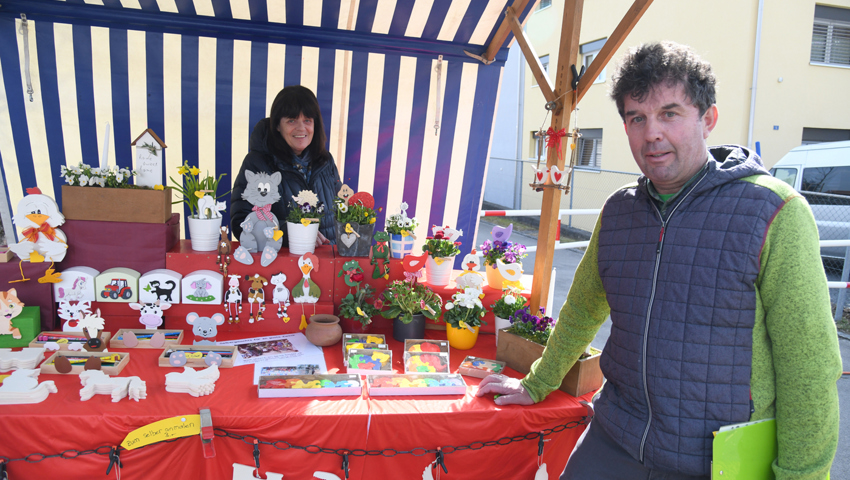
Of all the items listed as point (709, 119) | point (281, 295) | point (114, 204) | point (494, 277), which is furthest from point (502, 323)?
point (114, 204)

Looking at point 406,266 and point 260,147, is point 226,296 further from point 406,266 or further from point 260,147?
point 260,147

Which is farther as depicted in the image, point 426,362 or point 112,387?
point 426,362

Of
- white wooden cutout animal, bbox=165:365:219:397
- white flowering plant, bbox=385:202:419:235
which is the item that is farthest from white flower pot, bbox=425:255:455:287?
white wooden cutout animal, bbox=165:365:219:397

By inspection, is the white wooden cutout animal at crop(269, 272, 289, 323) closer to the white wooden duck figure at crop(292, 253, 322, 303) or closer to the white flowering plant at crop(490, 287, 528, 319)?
the white wooden duck figure at crop(292, 253, 322, 303)

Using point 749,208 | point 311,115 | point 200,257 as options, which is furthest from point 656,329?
point 311,115

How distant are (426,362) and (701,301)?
1163 millimetres

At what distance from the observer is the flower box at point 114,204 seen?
2230mm

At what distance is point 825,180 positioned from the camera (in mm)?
7023

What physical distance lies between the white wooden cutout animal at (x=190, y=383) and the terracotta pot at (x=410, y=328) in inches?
33.3

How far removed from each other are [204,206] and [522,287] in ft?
5.19

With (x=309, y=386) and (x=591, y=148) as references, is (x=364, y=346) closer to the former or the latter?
(x=309, y=386)

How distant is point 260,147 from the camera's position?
3.06m

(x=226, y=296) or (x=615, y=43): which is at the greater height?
(x=615, y=43)

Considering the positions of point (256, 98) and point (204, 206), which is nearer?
point (204, 206)
